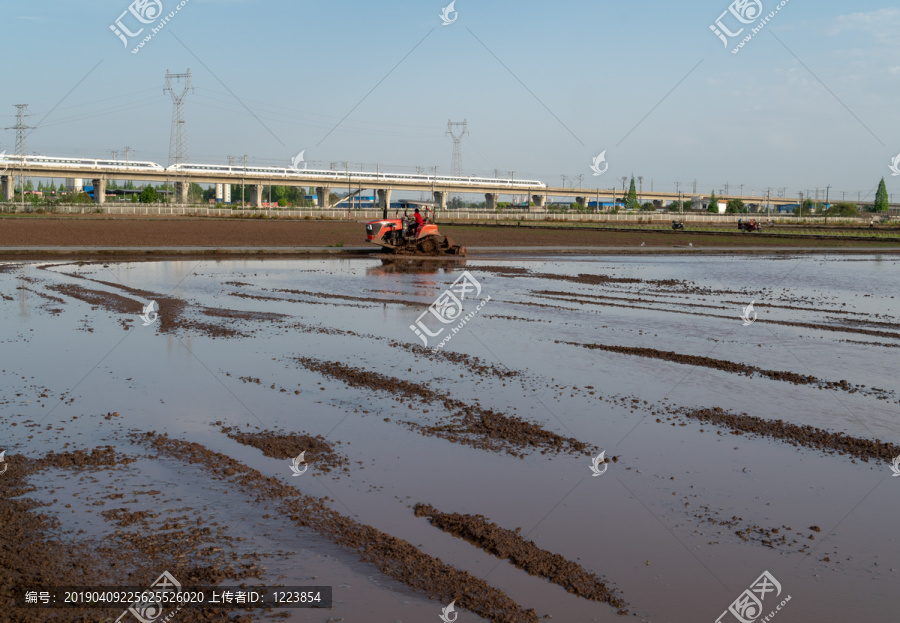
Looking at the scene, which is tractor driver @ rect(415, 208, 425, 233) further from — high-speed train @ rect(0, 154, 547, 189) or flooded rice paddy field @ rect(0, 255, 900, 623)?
high-speed train @ rect(0, 154, 547, 189)

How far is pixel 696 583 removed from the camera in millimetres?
5531

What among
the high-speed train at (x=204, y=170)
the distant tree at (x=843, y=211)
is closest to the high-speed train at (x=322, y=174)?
the high-speed train at (x=204, y=170)

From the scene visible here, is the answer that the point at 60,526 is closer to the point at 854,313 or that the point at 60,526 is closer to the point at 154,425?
the point at 154,425

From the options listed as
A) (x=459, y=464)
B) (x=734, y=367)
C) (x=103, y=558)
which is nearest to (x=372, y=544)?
(x=103, y=558)

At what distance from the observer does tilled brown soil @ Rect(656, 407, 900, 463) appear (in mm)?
8391

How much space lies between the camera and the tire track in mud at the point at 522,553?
536cm

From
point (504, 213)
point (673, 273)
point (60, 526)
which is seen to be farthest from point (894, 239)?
point (60, 526)

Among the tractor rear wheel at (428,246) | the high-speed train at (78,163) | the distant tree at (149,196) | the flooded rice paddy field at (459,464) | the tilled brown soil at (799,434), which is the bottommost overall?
the flooded rice paddy field at (459,464)

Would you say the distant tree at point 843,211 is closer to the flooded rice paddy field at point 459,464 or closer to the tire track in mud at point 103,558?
the flooded rice paddy field at point 459,464

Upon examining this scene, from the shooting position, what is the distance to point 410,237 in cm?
3628

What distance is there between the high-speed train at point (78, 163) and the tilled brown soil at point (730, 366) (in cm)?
11329

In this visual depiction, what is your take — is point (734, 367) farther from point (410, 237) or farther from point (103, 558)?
point (410, 237)

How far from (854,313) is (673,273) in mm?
→ 11597

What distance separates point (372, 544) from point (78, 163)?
133 m
